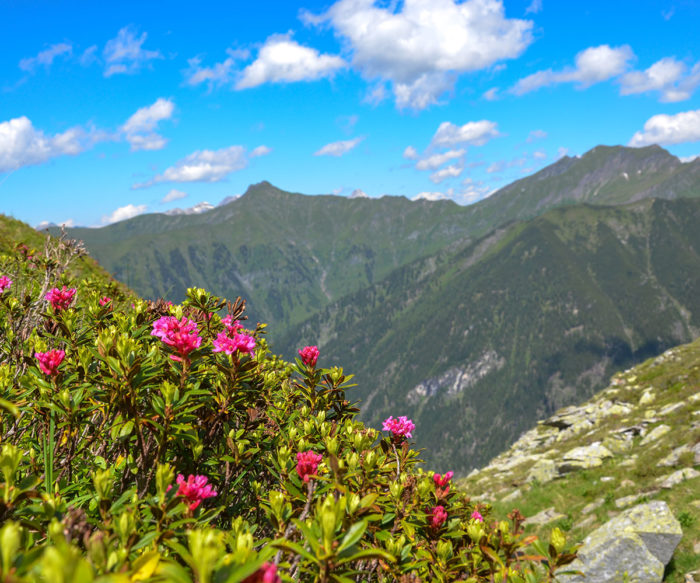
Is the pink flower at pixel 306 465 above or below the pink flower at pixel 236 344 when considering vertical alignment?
below

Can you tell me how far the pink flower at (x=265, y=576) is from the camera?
62.9 inches

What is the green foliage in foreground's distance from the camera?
2217 millimetres

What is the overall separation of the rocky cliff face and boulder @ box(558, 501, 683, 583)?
0.09ft

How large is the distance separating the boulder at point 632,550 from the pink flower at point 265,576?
39.8ft

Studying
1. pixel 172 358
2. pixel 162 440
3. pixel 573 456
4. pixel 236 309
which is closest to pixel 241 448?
pixel 162 440

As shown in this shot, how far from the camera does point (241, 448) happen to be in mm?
4094

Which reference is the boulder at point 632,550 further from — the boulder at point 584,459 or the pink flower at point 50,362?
the pink flower at point 50,362

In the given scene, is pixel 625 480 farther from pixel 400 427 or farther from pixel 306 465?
pixel 306 465

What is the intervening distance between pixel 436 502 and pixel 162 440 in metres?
3.11

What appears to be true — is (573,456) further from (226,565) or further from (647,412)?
(226,565)

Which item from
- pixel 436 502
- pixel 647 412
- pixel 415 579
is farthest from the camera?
pixel 647 412

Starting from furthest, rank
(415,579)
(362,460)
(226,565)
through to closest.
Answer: (362,460)
(415,579)
(226,565)

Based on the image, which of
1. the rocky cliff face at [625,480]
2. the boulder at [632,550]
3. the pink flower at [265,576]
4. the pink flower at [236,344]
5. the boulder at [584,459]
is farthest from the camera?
the boulder at [584,459]

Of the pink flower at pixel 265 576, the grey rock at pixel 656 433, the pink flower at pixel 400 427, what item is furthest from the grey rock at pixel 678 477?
the pink flower at pixel 265 576
